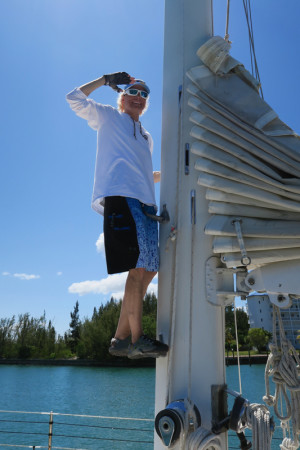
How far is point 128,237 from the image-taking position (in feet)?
4.10

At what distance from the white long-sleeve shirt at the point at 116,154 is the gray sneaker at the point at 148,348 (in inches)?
19.1

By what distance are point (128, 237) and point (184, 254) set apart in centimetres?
20

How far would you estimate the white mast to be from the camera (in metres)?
1.10

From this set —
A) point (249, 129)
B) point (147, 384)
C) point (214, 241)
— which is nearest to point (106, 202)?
point (214, 241)

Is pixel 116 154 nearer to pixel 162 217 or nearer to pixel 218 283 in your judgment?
pixel 162 217

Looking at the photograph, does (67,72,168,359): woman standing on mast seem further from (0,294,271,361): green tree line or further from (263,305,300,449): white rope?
(0,294,271,361): green tree line

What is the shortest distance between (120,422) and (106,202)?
12144 millimetres

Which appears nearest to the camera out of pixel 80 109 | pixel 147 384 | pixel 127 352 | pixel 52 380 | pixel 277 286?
pixel 277 286

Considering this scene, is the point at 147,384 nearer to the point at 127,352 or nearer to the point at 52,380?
the point at 52,380

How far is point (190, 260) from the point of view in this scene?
1.19m

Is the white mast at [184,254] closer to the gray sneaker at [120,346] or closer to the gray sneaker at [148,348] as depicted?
the gray sneaker at [148,348]

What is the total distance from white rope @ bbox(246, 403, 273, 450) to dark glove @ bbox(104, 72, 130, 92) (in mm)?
1225

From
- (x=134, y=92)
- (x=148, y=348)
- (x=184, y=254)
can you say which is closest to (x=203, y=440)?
(x=148, y=348)

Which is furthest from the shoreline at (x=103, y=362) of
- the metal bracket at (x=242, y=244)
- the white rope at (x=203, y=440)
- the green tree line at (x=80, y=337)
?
the metal bracket at (x=242, y=244)
